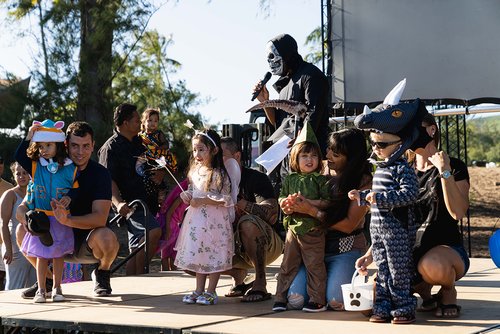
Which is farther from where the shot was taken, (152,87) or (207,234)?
(152,87)

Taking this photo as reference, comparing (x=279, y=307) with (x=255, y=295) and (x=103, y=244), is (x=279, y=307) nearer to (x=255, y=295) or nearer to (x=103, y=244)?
(x=255, y=295)

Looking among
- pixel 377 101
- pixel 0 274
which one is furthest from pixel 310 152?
pixel 377 101

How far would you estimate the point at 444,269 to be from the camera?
4930 mm

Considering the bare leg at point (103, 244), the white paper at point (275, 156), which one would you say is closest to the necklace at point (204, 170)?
the white paper at point (275, 156)

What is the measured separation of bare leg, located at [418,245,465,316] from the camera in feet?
16.2

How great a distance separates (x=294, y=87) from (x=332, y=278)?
1922 millimetres

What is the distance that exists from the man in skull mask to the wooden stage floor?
4.11ft

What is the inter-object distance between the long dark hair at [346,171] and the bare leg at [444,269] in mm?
707

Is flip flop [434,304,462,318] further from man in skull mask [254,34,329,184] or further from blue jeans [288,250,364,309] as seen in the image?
man in skull mask [254,34,329,184]

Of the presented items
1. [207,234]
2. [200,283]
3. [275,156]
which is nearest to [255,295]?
[200,283]

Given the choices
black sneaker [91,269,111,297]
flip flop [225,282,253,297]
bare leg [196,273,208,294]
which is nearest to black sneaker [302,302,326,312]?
bare leg [196,273,208,294]

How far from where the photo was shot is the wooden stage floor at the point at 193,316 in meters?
4.78

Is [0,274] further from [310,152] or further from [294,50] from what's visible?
[310,152]

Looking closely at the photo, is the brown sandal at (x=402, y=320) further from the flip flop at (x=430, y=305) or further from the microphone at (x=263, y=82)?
the microphone at (x=263, y=82)
